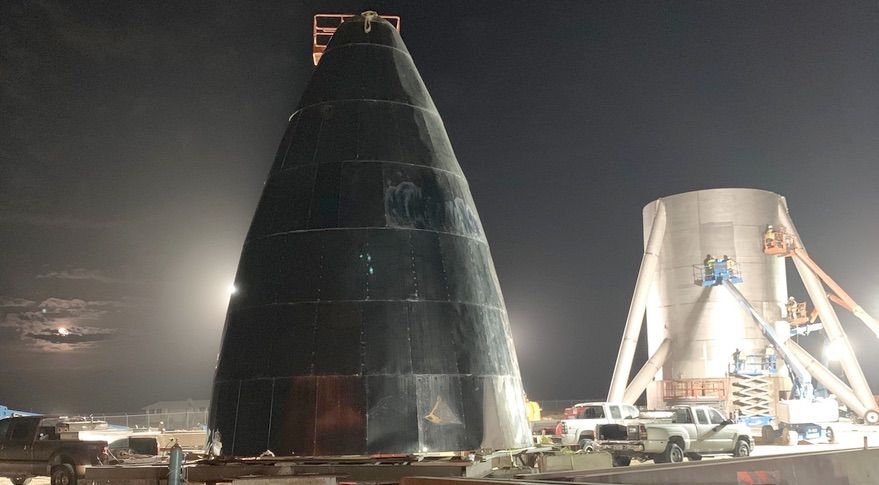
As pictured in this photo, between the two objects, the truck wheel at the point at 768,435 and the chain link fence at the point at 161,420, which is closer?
the truck wheel at the point at 768,435

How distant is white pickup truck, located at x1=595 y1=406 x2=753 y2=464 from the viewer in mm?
23078

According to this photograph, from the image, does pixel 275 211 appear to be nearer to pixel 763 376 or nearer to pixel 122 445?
pixel 122 445

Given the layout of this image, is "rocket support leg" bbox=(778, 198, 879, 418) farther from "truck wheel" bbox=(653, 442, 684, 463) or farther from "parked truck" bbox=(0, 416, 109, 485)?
"parked truck" bbox=(0, 416, 109, 485)

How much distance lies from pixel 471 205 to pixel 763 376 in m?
45.4

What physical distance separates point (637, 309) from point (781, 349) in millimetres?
10544

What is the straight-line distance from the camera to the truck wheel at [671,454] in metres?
23.4

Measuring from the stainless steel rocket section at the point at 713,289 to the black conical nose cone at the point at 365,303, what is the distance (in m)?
49.4

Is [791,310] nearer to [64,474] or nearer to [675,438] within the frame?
[675,438]

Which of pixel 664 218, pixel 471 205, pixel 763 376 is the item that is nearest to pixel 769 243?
pixel 664 218

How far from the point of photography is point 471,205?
405 inches

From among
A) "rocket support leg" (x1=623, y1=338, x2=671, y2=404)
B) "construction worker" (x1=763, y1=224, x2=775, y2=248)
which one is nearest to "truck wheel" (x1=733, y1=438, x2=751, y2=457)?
"rocket support leg" (x1=623, y1=338, x2=671, y2=404)

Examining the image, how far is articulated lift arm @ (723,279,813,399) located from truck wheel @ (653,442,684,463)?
85.6 ft

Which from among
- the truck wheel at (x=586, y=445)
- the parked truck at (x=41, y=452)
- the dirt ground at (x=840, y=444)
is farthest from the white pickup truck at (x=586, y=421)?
the parked truck at (x=41, y=452)

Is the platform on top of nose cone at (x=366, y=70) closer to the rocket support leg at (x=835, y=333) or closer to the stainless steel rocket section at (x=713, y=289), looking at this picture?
the stainless steel rocket section at (x=713, y=289)
